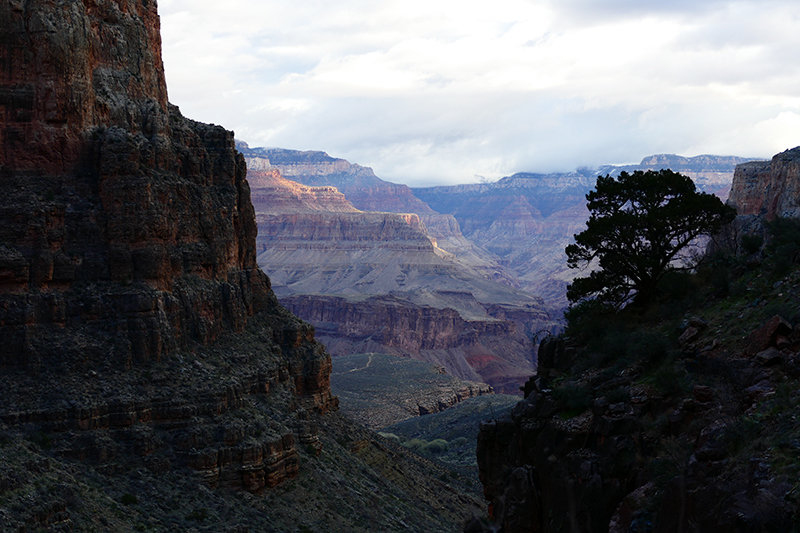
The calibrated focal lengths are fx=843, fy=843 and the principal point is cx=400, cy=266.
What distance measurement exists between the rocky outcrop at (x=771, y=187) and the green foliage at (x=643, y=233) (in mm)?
5572

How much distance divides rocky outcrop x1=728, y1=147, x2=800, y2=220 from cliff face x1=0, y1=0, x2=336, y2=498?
3042 centimetres

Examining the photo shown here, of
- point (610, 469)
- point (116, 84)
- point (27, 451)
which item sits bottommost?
point (27, 451)

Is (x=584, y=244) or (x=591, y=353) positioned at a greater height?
(x=584, y=244)

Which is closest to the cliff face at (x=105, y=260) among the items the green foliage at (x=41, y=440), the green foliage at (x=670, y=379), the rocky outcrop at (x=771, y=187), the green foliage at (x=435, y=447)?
the green foliage at (x=41, y=440)

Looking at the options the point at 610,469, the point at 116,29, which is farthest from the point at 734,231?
the point at 116,29

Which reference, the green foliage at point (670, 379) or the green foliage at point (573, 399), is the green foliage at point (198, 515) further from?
the green foliage at point (670, 379)

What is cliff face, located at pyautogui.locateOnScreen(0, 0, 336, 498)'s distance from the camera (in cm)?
4081

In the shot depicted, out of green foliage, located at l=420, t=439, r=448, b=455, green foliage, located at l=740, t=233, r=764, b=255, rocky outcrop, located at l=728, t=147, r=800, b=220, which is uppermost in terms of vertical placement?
rocky outcrop, located at l=728, t=147, r=800, b=220

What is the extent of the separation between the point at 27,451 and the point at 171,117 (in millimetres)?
25893

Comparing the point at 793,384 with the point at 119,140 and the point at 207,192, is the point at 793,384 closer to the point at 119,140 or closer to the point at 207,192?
the point at 119,140

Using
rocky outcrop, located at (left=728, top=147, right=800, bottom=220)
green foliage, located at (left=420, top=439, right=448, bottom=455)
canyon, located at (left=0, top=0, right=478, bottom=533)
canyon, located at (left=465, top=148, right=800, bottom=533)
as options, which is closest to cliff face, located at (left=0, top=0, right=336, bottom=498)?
canyon, located at (left=0, top=0, right=478, bottom=533)

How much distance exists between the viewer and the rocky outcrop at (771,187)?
45875 millimetres

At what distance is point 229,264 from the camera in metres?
57.2

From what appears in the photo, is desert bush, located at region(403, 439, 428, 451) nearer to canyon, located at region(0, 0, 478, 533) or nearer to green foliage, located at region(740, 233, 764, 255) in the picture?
canyon, located at region(0, 0, 478, 533)
